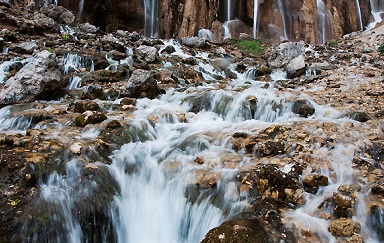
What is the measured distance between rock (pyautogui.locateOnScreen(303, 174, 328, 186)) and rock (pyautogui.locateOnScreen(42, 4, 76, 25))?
15108 mm

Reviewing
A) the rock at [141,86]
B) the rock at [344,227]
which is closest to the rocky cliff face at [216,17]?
the rock at [141,86]

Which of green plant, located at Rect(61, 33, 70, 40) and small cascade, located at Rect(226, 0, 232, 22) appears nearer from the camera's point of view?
green plant, located at Rect(61, 33, 70, 40)

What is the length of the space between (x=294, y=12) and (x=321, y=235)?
19999 mm

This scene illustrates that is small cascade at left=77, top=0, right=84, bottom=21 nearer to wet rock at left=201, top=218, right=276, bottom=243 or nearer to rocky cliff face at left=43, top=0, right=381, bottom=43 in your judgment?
rocky cliff face at left=43, top=0, right=381, bottom=43

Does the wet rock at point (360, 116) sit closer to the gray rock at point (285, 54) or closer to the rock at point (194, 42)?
the gray rock at point (285, 54)

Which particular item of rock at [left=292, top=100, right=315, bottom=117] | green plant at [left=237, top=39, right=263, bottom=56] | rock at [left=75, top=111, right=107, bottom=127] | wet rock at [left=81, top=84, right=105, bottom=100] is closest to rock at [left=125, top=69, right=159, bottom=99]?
wet rock at [left=81, top=84, right=105, bottom=100]

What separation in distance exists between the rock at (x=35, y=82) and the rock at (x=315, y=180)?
19.5ft

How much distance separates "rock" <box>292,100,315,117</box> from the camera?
572 centimetres

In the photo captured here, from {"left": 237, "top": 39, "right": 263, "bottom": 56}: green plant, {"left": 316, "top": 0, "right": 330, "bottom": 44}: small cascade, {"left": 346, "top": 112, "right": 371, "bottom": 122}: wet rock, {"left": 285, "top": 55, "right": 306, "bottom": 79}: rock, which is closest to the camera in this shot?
{"left": 346, "top": 112, "right": 371, "bottom": 122}: wet rock

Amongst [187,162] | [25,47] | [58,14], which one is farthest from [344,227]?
[58,14]

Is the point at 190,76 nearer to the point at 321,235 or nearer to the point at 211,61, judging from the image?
the point at 211,61

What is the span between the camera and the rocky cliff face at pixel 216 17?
18203 millimetres

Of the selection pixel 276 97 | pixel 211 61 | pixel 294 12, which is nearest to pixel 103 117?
pixel 276 97

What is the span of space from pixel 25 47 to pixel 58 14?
606 centimetres
